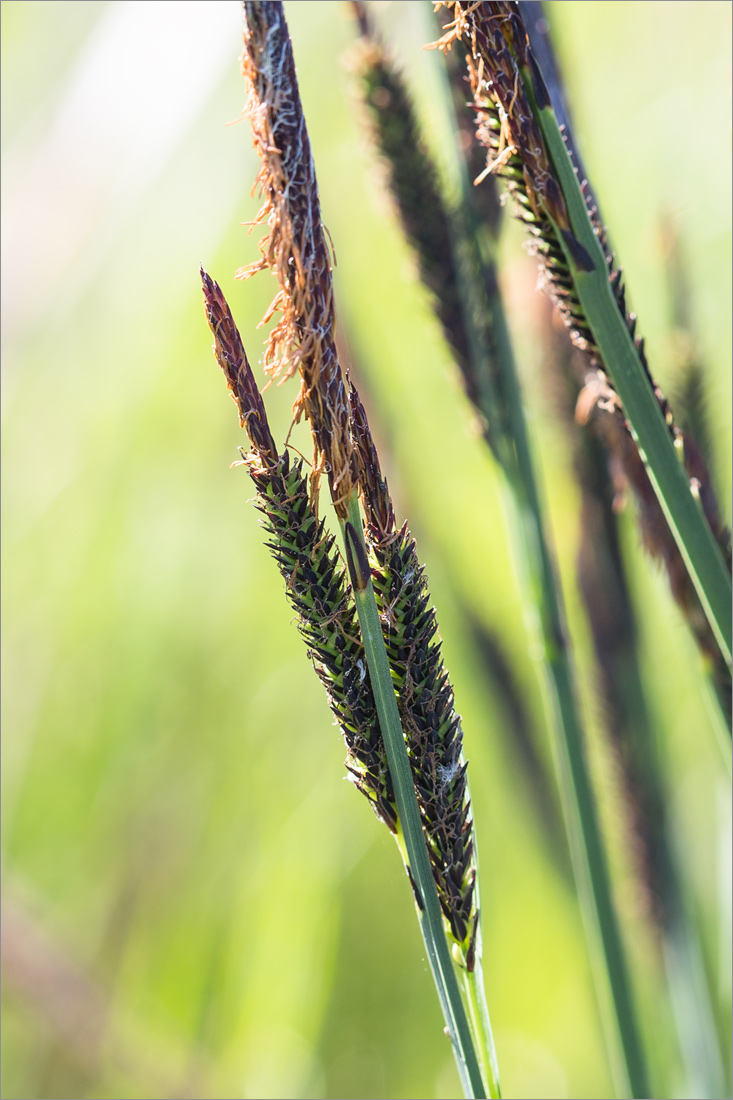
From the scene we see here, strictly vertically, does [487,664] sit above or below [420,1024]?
above

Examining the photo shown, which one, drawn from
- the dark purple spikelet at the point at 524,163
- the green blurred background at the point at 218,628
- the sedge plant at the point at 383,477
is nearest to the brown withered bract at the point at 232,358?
the sedge plant at the point at 383,477

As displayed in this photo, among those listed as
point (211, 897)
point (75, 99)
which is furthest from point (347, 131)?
point (211, 897)

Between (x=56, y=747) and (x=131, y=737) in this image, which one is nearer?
(x=131, y=737)

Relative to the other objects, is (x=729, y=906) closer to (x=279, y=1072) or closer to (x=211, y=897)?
(x=279, y=1072)

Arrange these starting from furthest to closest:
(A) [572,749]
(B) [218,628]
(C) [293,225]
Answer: (B) [218,628] → (A) [572,749] → (C) [293,225]

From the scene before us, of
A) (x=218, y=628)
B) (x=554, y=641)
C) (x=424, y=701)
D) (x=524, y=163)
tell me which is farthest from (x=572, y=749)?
(x=218, y=628)

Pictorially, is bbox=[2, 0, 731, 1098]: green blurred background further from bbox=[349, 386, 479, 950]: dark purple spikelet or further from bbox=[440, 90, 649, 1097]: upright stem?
bbox=[349, 386, 479, 950]: dark purple spikelet

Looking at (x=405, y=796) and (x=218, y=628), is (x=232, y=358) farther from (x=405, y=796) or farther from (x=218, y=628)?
(x=218, y=628)

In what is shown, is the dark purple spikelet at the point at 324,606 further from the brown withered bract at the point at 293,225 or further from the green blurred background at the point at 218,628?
the green blurred background at the point at 218,628
